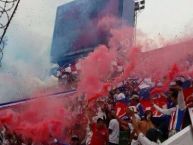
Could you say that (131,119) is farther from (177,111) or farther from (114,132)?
(177,111)

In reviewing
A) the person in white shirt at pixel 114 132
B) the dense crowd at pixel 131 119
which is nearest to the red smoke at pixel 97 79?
the dense crowd at pixel 131 119

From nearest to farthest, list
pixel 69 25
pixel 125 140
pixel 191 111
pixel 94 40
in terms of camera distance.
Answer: pixel 191 111 → pixel 125 140 → pixel 94 40 → pixel 69 25

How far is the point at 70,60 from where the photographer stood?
75.3ft

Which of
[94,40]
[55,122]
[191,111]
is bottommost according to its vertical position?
[55,122]

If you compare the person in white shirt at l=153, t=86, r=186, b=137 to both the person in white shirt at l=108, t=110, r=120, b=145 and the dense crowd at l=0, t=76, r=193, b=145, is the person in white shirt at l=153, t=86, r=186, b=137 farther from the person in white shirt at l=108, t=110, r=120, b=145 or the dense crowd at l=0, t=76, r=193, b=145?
the person in white shirt at l=108, t=110, r=120, b=145

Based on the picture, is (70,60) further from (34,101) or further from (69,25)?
(34,101)

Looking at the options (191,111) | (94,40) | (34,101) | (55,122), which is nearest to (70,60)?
(94,40)

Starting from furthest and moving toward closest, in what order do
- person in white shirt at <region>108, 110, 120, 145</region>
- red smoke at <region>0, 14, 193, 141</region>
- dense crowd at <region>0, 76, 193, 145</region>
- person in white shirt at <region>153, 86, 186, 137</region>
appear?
red smoke at <region>0, 14, 193, 141</region> → person in white shirt at <region>108, 110, 120, 145</region> → dense crowd at <region>0, 76, 193, 145</region> → person in white shirt at <region>153, 86, 186, 137</region>

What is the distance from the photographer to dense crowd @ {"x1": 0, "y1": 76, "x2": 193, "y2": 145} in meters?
7.81

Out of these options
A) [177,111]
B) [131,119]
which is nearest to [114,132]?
[131,119]

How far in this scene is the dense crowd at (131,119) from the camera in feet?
25.6

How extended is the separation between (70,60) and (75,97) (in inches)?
400

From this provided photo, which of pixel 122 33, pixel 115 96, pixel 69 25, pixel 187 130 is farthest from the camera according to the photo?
pixel 69 25

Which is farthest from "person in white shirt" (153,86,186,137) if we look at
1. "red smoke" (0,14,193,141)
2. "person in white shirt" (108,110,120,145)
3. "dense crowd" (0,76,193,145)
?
"red smoke" (0,14,193,141)
